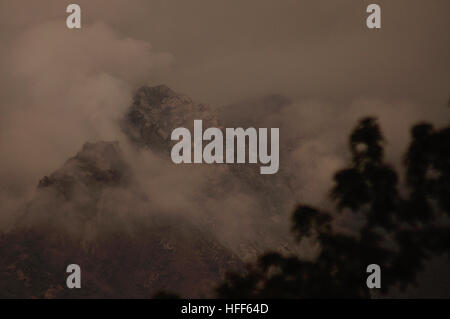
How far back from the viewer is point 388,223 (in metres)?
32.8

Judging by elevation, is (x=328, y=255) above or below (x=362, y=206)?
below

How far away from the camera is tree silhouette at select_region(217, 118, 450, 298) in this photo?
105 ft

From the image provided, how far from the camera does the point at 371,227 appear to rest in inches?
1296

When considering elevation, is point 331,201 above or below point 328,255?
above

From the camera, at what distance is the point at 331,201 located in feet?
111

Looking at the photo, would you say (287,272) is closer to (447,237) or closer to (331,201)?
(331,201)

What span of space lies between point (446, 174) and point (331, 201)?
594 cm

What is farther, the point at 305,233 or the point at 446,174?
the point at 305,233

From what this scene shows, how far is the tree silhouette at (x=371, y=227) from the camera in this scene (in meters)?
32.0
